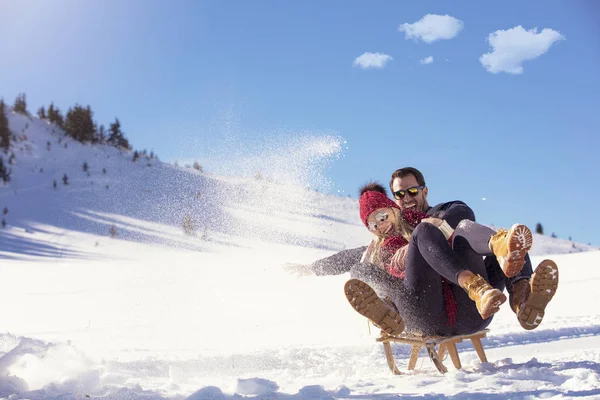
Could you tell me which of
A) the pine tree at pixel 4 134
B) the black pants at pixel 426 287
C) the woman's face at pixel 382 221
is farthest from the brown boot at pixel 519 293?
the pine tree at pixel 4 134

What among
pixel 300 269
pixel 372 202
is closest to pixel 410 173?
pixel 372 202

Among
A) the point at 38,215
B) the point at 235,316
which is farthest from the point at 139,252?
the point at 235,316

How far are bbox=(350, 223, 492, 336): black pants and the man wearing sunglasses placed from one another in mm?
97

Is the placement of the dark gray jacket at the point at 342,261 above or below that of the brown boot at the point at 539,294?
above

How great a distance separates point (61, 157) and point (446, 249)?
99.5 feet

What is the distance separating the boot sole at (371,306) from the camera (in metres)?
2.91

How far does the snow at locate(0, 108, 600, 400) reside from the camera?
277 cm

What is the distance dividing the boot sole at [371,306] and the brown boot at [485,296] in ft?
1.61

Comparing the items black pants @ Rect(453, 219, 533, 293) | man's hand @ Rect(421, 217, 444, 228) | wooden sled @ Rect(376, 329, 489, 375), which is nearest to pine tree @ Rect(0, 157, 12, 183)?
wooden sled @ Rect(376, 329, 489, 375)

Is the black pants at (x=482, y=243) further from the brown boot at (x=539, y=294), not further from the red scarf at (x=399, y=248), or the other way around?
the red scarf at (x=399, y=248)

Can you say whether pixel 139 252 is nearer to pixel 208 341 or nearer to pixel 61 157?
pixel 208 341

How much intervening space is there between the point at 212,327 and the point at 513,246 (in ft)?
14.0

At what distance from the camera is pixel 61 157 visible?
29.7 m

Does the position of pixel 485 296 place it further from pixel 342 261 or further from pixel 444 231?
pixel 342 261
